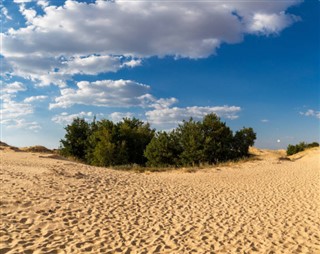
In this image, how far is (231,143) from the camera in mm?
38844

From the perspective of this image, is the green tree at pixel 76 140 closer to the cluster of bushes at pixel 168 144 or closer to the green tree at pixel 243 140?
the cluster of bushes at pixel 168 144

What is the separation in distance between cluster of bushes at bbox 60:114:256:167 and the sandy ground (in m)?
14.1

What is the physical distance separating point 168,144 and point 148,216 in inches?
923

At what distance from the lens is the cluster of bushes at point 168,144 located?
3469 cm

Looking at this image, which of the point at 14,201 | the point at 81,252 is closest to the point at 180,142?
the point at 14,201

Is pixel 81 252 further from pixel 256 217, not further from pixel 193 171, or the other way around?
pixel 193 171

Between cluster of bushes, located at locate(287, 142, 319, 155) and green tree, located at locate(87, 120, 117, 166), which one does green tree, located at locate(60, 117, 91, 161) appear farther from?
cluster of bushes, located at locate(287, 142, 319, 155)

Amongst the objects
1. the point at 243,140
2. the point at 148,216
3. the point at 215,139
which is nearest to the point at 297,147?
the point at 243,140

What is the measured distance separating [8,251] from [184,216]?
6481 millimetres

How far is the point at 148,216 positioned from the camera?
12.3m

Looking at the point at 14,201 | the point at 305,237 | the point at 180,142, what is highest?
the point at 180,142

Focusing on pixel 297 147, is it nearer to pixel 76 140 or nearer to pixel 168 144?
pixel 168 144

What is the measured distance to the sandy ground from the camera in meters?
9.33

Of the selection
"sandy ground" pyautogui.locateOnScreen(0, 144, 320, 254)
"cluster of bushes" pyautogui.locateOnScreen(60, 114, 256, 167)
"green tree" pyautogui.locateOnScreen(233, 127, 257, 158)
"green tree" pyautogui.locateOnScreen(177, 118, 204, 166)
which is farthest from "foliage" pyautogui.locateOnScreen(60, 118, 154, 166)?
"sandy ground" pyautogui.locateOnScreen(0, 144, 320, 254)
